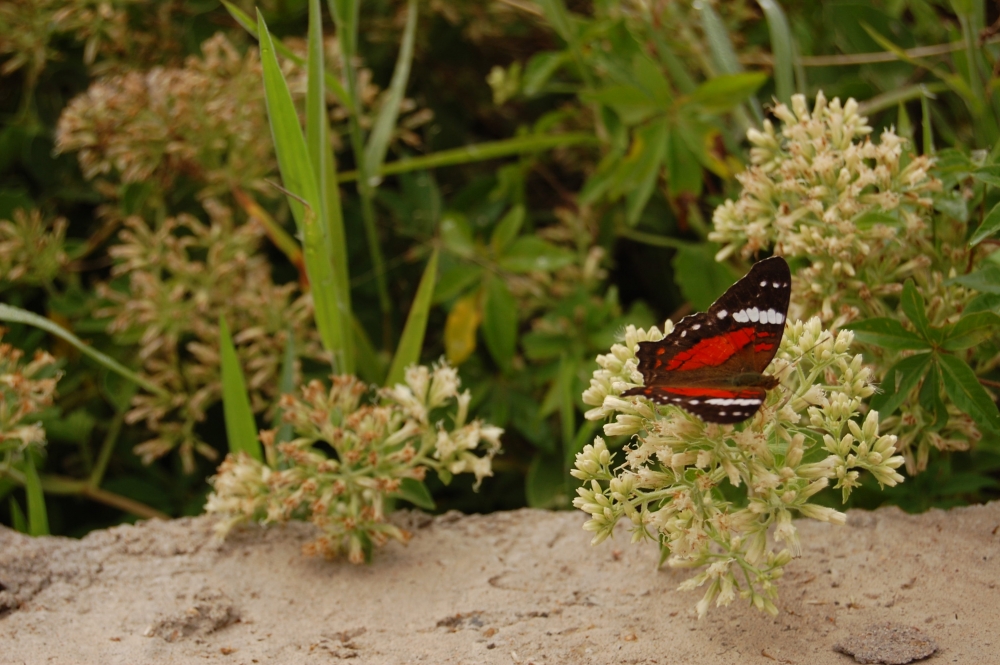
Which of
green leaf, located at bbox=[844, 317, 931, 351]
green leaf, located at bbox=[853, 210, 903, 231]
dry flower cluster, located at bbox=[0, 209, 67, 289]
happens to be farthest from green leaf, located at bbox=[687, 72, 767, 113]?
dry flower cluster, located at bbox=[0, 209, 67, 289]

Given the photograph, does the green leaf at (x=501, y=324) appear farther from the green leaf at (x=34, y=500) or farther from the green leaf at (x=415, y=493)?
the green leaf at (x=34, y=500)

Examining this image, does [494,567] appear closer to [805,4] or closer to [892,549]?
[892,549]

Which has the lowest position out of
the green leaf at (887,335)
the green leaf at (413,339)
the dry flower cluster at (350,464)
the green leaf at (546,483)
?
the green leaf at (546,483)

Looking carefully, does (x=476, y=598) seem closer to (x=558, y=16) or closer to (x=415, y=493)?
(x=415, y=493)

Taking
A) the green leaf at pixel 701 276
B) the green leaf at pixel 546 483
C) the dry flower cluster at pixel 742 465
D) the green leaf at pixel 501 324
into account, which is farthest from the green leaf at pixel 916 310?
the green leaf at pixel 501 324

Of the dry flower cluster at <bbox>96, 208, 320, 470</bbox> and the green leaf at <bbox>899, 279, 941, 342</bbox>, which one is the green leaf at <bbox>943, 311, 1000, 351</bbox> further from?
the dry flower cluster at <bbox>96, 208, 320, 470</bbox>

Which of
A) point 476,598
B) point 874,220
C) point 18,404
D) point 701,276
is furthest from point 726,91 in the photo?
point 18,404
